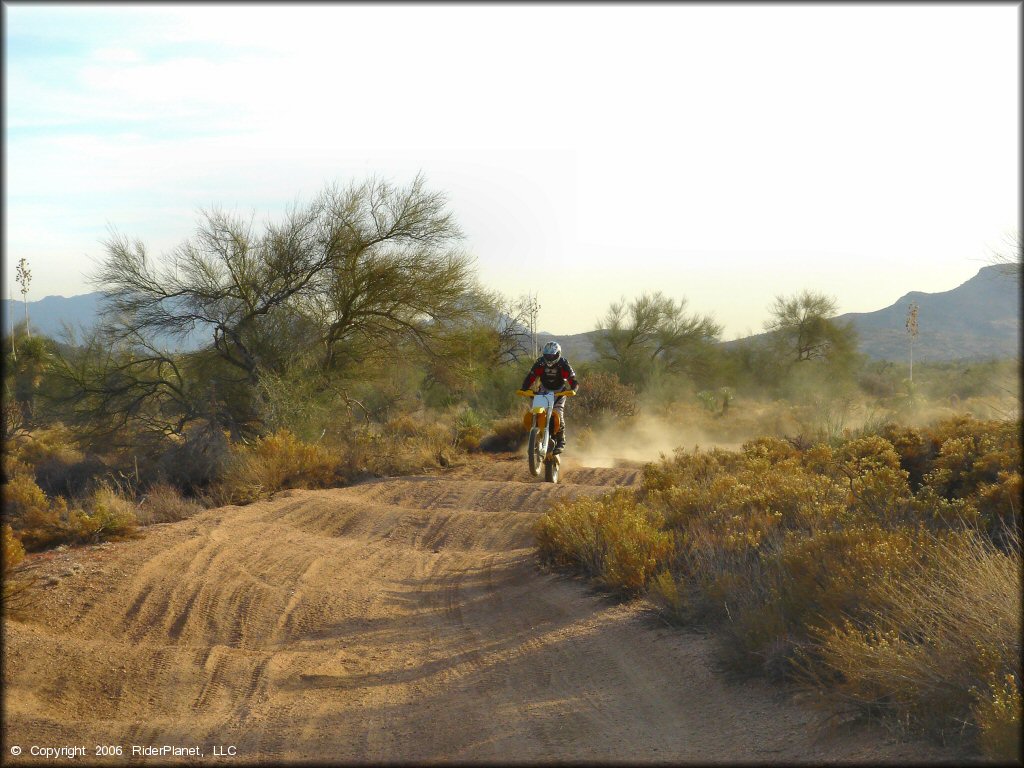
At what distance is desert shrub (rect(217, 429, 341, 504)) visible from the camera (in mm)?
13992

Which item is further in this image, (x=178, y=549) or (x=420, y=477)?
(x=420, y=477)

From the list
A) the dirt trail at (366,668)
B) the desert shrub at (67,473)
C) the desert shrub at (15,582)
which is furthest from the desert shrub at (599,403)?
the desert shrub at (15,582)

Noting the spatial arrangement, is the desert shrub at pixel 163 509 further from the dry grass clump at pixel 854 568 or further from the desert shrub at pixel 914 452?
the desert shrub at pixel 914 452

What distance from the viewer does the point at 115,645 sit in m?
6.92

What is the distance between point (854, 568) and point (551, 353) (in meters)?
8.86

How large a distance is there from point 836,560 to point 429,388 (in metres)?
25.0

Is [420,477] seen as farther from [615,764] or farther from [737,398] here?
[737,398]

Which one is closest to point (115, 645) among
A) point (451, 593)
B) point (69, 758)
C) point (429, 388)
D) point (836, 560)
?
point (69, 758)

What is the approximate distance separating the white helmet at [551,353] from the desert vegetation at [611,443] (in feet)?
8.98

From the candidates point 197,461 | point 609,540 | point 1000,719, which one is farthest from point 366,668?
point 197,461

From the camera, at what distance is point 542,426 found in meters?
15.1

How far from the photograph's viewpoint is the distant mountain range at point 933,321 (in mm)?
23109

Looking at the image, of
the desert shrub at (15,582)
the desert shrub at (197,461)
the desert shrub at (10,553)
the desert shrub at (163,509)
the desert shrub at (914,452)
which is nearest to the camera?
the desert shrub at (15,582)

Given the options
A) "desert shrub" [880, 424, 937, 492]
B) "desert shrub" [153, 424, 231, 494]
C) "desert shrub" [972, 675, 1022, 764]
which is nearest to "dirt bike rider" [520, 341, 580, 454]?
"desert shrub" [880, 424, 937, 492]
